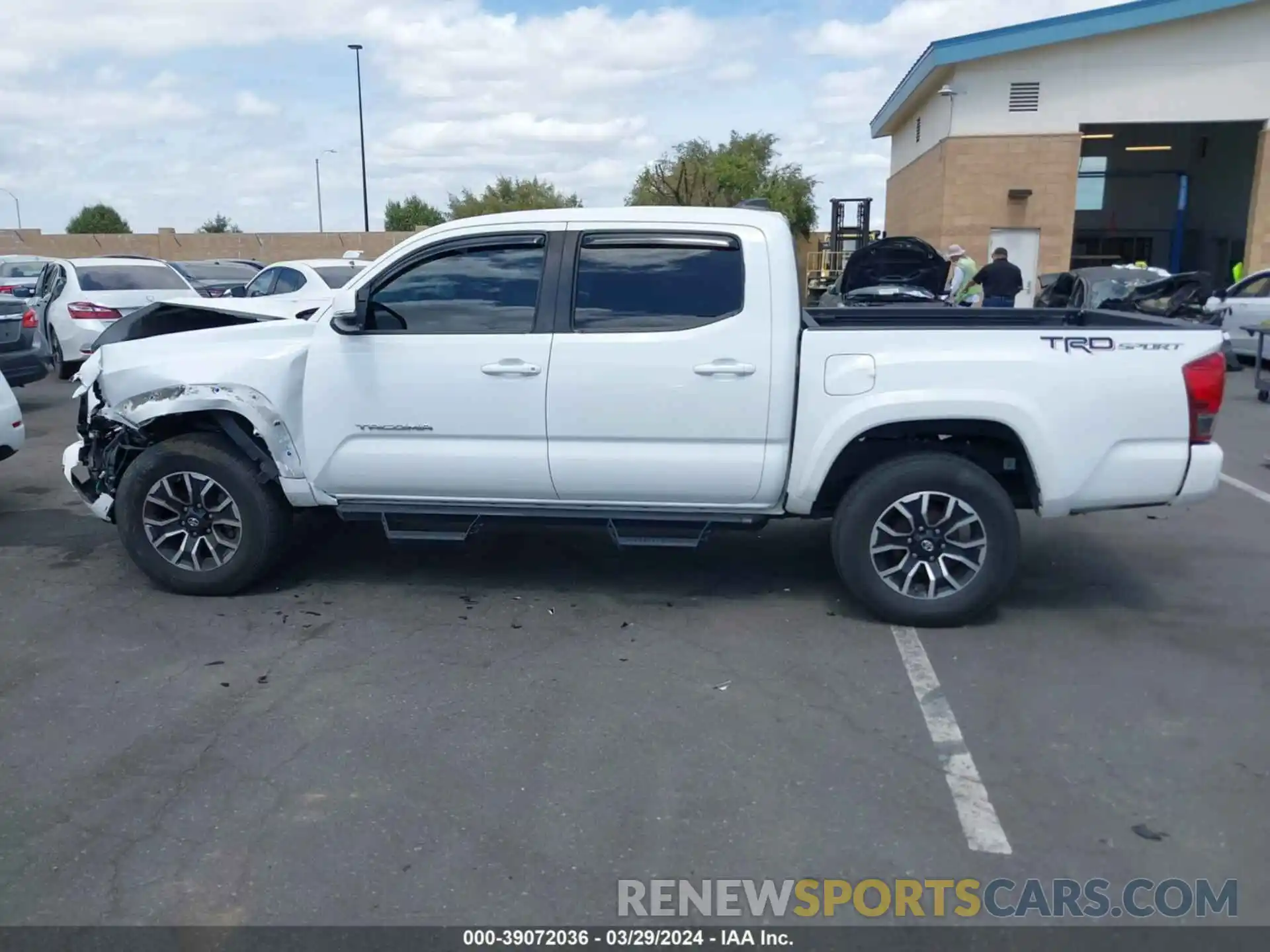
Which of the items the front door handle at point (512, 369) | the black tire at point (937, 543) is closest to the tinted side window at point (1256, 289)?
the black tire at point (937, 543)

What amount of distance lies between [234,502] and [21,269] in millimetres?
21620

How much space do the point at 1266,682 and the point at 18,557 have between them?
698cm

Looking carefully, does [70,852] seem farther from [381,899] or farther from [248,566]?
[248,566]

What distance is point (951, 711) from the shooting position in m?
4.66

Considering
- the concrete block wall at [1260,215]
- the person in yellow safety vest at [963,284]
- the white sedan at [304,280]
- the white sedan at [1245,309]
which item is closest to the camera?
the white sedan at [304,280]

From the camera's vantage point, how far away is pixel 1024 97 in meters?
23.8

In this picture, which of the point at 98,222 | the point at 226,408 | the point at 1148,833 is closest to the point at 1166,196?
the point at 226,408

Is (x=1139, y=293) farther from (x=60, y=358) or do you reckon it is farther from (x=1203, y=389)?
(x=60, y=358)

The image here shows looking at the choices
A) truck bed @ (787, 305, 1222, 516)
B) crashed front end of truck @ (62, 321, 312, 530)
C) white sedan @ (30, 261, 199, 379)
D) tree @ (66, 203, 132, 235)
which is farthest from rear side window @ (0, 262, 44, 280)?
tree @ (66, 203, 132, 235)

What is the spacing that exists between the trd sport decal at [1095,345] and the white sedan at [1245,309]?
12.3 meters

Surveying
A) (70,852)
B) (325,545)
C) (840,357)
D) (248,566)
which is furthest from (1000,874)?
(325,545)

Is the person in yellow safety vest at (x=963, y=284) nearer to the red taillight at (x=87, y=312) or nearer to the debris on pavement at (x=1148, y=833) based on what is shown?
the red taillight at (x=87, y=312)

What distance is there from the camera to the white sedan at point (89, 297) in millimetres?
14898

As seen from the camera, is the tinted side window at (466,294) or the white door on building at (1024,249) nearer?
the tinted side window at (466,294)
